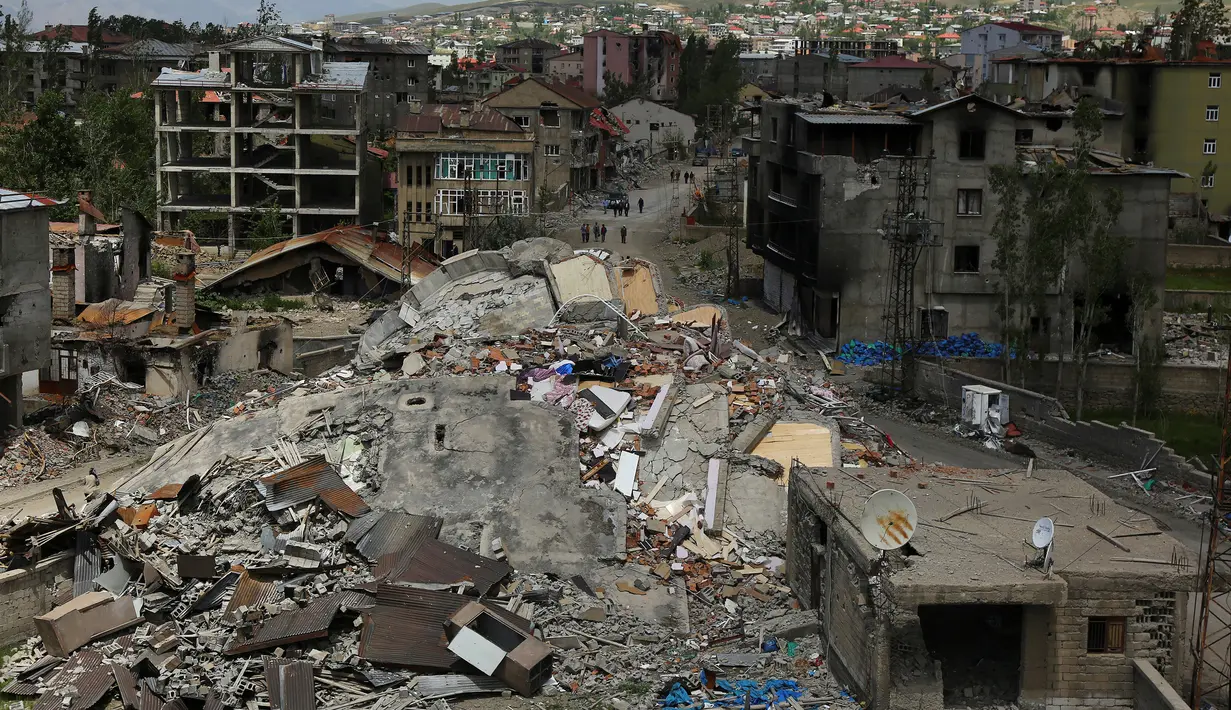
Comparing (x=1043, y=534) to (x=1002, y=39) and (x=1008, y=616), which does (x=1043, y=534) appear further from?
(x=1002, y=39)

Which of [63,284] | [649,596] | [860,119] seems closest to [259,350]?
[63,284]

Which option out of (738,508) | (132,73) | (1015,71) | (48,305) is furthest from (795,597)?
(132,73)

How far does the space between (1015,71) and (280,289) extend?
28.1 meters

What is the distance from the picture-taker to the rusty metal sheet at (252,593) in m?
18.6

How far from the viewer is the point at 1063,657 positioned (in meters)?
16.2

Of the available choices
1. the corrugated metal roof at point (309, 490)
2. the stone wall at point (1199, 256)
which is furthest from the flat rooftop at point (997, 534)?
the stone wall at point (1199, 256)

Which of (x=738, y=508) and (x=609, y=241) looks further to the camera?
(x=609, y=241)

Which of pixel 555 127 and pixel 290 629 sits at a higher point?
pixel 555 127

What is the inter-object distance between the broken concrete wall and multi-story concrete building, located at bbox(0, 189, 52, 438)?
4.18 metres

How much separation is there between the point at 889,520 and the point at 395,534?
7.26m

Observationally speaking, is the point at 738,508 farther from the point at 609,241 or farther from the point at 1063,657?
the point at 609,241

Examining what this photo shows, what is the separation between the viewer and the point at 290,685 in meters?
17.1

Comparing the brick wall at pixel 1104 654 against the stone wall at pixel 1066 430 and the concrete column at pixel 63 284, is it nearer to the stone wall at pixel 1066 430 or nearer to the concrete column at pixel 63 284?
the stone wall at pixel 1066 430

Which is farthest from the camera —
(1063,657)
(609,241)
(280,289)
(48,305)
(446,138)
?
(609,241)
